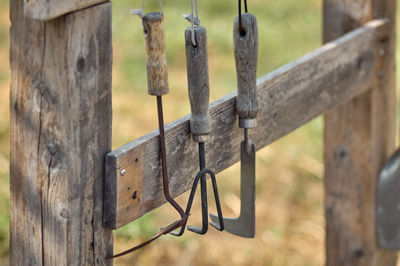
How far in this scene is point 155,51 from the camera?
1134 millimetres

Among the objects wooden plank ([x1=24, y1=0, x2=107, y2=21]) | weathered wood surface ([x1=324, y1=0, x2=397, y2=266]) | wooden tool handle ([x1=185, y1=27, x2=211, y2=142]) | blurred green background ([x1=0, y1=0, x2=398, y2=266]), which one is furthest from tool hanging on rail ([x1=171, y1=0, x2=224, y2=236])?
blurred green background ([x1=0, y1=0, x2=398, y2=266])

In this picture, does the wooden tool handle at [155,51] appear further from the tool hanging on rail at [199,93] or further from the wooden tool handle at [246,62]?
the wooden tool handle at [246,62]

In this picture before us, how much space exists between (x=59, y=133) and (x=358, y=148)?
1.25 metres

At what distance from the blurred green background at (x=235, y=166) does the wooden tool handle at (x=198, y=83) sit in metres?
1.33

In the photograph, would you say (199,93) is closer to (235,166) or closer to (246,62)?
(246,62)

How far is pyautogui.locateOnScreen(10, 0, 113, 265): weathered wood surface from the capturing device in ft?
3.43

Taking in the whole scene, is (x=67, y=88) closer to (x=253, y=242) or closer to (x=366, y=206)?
(x=366, y=206)

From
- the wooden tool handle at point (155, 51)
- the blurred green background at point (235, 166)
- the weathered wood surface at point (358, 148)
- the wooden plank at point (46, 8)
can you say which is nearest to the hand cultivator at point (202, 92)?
the wooden tool handle at point (155, 51)

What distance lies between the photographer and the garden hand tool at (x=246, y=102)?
1.29 metres

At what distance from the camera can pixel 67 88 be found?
1.05 m

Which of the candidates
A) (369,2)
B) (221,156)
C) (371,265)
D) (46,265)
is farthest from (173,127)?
(371,265)

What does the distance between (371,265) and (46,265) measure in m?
1.31

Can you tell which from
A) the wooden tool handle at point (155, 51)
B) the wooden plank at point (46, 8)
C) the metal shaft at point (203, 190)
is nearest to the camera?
the wooden plank at point (46, 8)

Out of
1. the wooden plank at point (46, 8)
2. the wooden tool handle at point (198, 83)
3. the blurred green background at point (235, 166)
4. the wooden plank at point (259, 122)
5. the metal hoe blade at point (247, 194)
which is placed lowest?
the blurred green background at point (235, 166)
